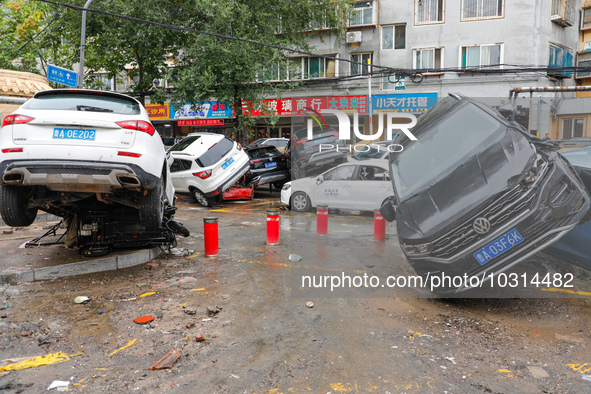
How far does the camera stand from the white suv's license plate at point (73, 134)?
5.16 metres

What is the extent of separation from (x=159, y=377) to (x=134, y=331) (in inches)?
41.8

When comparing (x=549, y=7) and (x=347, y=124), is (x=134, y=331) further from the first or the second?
(x=549, y=7)

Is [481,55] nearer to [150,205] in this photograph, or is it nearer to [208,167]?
[208,167]

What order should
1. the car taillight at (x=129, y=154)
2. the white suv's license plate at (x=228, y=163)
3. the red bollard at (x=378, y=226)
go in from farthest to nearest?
the white suv's license plate at (x=228, y=163)
the red bollard at (x=378, y=226)
the car taillight at (x=129, y=154)

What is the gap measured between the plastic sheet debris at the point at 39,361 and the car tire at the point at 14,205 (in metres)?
2.49

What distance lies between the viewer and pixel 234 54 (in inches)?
614

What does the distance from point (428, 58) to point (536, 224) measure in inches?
792

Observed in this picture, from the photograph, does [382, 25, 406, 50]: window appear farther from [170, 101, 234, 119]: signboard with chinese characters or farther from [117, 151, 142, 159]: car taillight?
[117, 151, 142, 159]: car taillight

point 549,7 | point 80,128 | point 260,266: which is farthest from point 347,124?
point 549,7

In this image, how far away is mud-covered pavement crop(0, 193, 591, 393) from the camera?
142 inches

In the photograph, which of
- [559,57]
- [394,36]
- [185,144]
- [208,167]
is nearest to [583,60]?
[559,57]

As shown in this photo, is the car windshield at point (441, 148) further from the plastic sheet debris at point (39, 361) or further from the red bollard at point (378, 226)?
the plastic sheet debris at point (39, 361)

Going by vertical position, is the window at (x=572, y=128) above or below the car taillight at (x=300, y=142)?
above

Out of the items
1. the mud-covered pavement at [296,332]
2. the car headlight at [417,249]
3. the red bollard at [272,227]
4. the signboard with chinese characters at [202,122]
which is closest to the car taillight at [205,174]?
the red bollard at [272,227]
